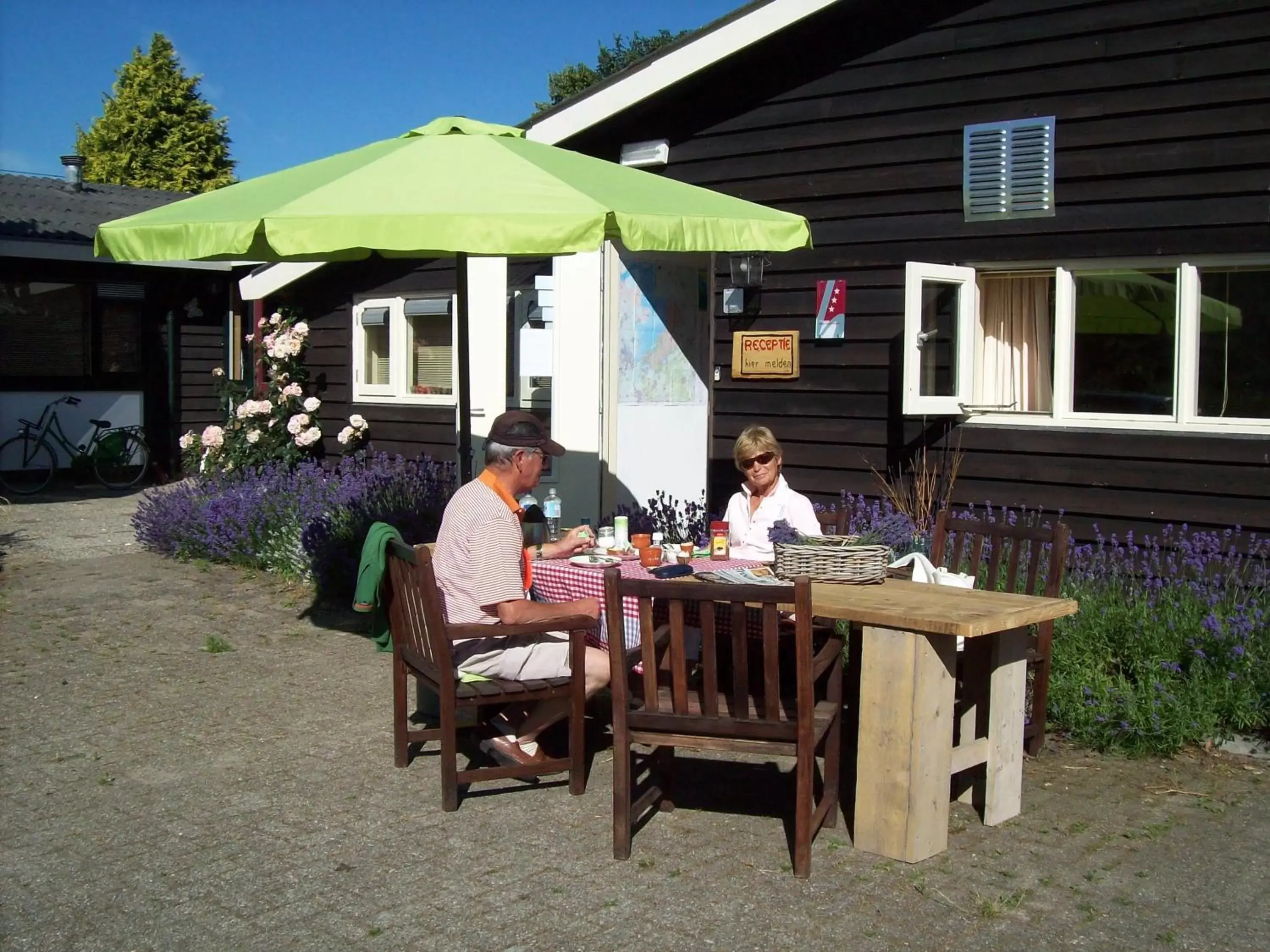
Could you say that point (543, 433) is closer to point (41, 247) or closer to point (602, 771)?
point (602, 771)

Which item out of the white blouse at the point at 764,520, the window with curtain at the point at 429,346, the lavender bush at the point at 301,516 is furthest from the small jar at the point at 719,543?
the window with curtain at the point at 429,346

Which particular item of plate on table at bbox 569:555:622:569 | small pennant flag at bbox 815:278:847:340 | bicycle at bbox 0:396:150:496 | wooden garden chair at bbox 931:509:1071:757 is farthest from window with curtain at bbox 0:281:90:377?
wooden garden chair at bbox 931:509:1071:757

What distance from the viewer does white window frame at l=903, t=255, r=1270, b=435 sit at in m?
7.10

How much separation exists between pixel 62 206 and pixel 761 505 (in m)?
14.1

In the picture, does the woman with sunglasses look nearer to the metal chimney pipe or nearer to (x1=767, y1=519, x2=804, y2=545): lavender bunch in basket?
(x1=767, y1=519, x2=804, y2=545): lavender bunch in basket

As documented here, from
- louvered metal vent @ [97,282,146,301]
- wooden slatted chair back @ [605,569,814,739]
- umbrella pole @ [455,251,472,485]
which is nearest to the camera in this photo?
wooden slatted chair back @ [605,569,814,739]

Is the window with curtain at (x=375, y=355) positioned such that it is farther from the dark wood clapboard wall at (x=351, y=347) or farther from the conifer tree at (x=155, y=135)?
the conifer tree at (x=155, y=135)

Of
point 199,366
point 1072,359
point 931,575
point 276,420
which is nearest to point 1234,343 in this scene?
point 1072,359

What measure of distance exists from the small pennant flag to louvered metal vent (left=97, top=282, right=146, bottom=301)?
10749mm

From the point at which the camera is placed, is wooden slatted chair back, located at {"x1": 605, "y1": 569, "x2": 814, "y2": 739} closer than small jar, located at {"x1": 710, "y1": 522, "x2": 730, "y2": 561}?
Yes

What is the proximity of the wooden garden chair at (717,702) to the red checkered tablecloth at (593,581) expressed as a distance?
963 mm

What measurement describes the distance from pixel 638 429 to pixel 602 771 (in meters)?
4.67

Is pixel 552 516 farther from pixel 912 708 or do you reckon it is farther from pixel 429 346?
pixel 429 346

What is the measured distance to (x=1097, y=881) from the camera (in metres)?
4.31
